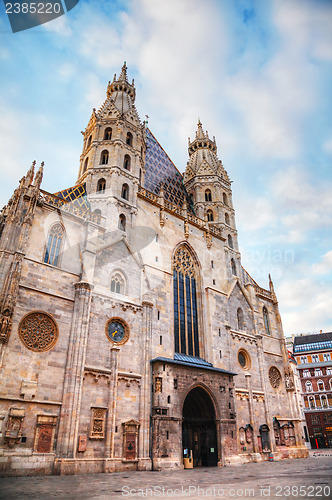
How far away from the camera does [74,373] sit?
16.6 metres

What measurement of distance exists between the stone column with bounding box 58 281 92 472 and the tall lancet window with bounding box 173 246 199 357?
8142 mm

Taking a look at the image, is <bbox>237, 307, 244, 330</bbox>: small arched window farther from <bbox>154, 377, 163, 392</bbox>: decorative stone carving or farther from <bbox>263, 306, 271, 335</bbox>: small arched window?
<bbox>154, 377, 163, 392</bbox>: decorative stone carving

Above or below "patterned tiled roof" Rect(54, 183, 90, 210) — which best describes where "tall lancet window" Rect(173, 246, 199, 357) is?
below

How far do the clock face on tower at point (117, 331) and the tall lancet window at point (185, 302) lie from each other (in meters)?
5.06

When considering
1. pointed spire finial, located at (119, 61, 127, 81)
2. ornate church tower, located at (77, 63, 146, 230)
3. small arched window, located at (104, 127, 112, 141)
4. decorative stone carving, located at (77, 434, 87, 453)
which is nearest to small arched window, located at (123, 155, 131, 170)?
ornate church tower, located at (77, 63, 146, 230)

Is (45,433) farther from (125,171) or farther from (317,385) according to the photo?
(317,385)

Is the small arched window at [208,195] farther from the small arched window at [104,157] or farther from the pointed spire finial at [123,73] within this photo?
the pointed spire finial at [123,73]

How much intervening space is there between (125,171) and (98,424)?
56.0ft

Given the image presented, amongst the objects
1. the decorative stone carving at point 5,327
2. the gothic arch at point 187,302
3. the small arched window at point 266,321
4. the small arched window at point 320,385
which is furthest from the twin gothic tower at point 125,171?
the small arched window at point 320,385

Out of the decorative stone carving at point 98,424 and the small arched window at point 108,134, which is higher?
the small arched window at point 108,134

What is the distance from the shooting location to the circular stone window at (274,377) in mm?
29375

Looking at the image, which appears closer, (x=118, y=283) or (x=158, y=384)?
(x=158, y=384)

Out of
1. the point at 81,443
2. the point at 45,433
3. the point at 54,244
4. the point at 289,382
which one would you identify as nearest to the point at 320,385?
the point at 289,382

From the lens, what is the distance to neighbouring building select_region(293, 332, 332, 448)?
50094 mm
